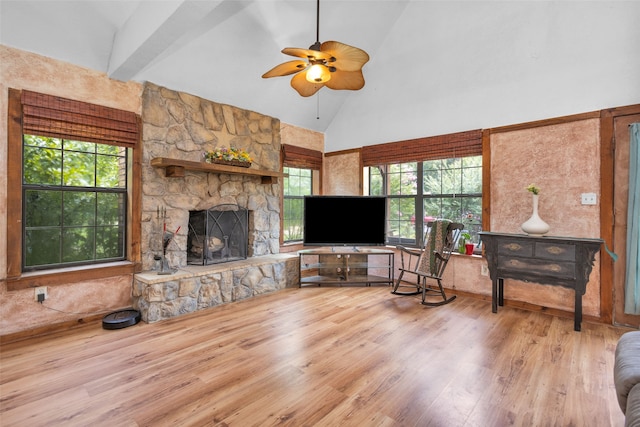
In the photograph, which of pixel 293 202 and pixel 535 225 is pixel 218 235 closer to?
pixel 293 202

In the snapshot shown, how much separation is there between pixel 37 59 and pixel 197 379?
10.1 ft

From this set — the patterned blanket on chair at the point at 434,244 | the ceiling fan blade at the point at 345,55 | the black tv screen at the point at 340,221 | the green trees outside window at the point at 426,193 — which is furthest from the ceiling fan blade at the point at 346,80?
the green trees outside window at the point at 426,193

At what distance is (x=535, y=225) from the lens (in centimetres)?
327

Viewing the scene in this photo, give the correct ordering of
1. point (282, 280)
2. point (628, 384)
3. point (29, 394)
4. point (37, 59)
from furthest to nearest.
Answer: point (282, 280)
point (37, 59)
point (29, 394)
point (628, 384)

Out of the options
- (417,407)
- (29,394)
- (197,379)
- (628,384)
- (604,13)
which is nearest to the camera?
(628,384)

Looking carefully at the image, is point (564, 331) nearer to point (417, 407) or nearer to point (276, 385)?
point (417, 407)

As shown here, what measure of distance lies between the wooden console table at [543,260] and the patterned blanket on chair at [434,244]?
16.4 inches

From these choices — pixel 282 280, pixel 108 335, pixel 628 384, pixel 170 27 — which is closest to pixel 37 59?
pixel 170 27

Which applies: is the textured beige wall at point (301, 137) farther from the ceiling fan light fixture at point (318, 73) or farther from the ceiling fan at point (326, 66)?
the ceiling fan light fixture at point (318, 73)

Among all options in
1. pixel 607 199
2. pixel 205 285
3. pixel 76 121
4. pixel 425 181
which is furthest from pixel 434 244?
pixel 76 121

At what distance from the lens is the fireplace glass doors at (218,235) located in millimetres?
3904

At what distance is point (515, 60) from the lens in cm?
365

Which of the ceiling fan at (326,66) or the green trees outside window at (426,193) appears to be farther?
the green trees outside window at (426,193)

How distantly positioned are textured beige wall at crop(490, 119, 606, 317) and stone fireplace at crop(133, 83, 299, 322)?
2.82m
